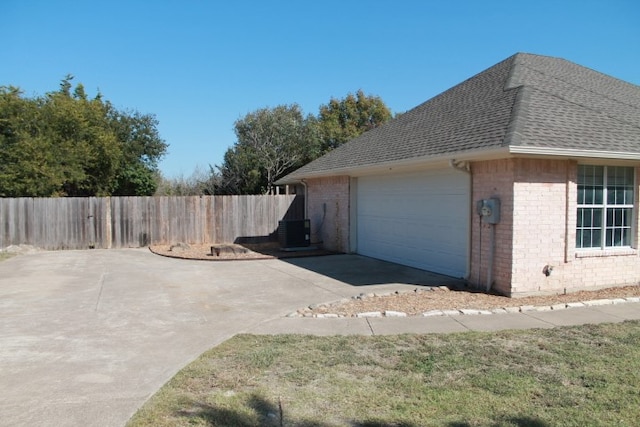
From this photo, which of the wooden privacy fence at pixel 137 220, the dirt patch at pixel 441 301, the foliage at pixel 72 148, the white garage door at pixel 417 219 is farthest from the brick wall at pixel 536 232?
the foliage at pixel 72 148

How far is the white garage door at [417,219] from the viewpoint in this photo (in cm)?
1097

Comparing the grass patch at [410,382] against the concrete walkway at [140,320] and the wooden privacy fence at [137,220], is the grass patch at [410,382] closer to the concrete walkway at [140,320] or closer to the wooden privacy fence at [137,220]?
the concrete walkway at [140,320]

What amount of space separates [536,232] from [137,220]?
15355 millimetres

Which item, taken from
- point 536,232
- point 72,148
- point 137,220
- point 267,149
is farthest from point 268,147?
point 536,232

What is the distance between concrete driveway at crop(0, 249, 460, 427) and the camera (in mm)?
4801

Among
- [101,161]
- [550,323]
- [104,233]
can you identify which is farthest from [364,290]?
[101,161]

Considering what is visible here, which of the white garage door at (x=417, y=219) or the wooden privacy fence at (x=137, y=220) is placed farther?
the wooden privacy fence at (x=137, y=220)

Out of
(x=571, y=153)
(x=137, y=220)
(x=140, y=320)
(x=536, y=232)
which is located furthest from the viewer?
(x=137, y=220)

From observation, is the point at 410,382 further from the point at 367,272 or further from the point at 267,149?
the point at 267,149

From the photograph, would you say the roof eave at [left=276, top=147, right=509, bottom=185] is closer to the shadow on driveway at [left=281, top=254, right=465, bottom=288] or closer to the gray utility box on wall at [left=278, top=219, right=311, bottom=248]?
the gray utility box on wall at [left=278, top=219, right=311, bottom=248]

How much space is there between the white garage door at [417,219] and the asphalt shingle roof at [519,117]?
82cm

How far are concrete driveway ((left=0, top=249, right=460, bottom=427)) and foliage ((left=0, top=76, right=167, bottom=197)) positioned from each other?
330 inches

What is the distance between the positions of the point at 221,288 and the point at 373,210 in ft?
20.1

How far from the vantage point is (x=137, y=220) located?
63.8 ft
